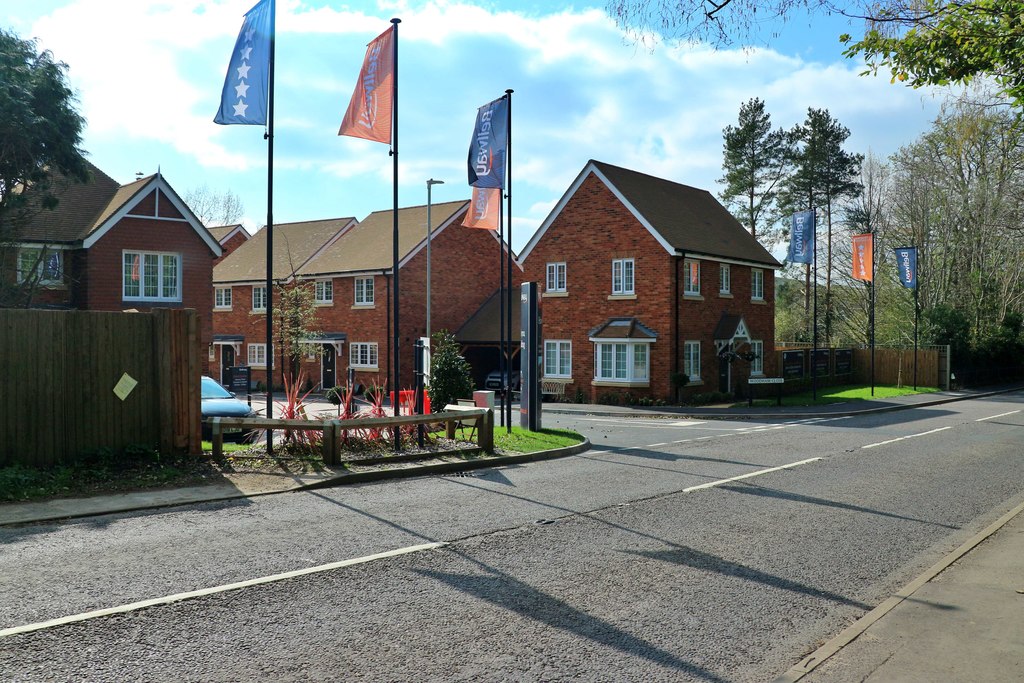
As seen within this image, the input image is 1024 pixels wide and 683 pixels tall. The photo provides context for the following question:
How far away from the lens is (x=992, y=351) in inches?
1811

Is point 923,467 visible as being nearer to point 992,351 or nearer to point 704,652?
point 704,652

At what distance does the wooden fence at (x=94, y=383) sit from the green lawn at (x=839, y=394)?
75.8 ft

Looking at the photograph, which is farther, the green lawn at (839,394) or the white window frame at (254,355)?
the white window frame at (254,355)

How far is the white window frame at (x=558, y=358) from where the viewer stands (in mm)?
35094

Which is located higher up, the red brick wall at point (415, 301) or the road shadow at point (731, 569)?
the red brick wall at point (415, 301)

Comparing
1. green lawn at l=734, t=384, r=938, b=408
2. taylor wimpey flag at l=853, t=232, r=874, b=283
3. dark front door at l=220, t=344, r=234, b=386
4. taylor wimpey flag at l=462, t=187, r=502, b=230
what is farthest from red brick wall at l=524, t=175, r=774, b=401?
dark front door at l=220, t=344, r=234, b=386

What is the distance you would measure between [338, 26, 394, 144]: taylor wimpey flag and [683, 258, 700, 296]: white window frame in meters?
20.3

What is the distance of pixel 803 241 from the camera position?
32.6m

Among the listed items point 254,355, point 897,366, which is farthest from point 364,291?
point 897,366

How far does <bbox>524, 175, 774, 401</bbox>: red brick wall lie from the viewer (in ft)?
107

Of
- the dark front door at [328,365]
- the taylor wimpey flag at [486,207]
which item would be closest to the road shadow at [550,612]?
the taylor wimpey flag at [486,207]

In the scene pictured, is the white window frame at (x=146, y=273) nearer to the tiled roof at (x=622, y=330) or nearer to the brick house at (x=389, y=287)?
the brick house at (x=389, y=287)

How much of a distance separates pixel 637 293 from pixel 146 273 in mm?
18577

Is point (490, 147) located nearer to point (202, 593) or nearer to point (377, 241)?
point (202, 593)
